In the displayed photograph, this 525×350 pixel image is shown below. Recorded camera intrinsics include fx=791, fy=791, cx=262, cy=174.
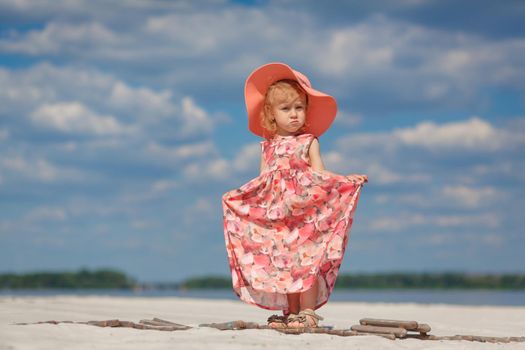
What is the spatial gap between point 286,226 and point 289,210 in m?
0.18

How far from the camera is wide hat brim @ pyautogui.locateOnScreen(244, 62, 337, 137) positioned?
732 cm

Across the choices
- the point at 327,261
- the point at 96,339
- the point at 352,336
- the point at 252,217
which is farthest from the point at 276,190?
the point at 96,339

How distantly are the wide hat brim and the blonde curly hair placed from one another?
51mm

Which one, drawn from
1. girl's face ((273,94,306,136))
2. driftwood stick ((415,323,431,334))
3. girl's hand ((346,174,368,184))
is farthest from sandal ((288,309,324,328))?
girl's face ((273,94,306,136))

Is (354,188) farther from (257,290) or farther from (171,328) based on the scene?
(171,328)

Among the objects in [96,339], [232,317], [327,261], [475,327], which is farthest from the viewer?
[232,317]

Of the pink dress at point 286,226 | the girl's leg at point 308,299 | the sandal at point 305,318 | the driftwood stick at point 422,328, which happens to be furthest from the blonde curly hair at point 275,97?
the driftwood stick at point 422,328

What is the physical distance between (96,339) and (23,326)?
82 centimetres

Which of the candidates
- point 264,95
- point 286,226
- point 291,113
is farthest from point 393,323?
point 264,95

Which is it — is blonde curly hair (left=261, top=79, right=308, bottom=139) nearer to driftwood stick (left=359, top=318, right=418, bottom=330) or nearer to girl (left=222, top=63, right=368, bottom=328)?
girl (left=222, top=63, right=368, bottom=328)

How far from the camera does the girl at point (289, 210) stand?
23.2 ft

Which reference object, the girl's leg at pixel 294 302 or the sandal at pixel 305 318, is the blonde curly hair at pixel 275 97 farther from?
the sandal at pixel 305 318

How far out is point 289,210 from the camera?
712 centimetres

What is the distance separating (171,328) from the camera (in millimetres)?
6590
